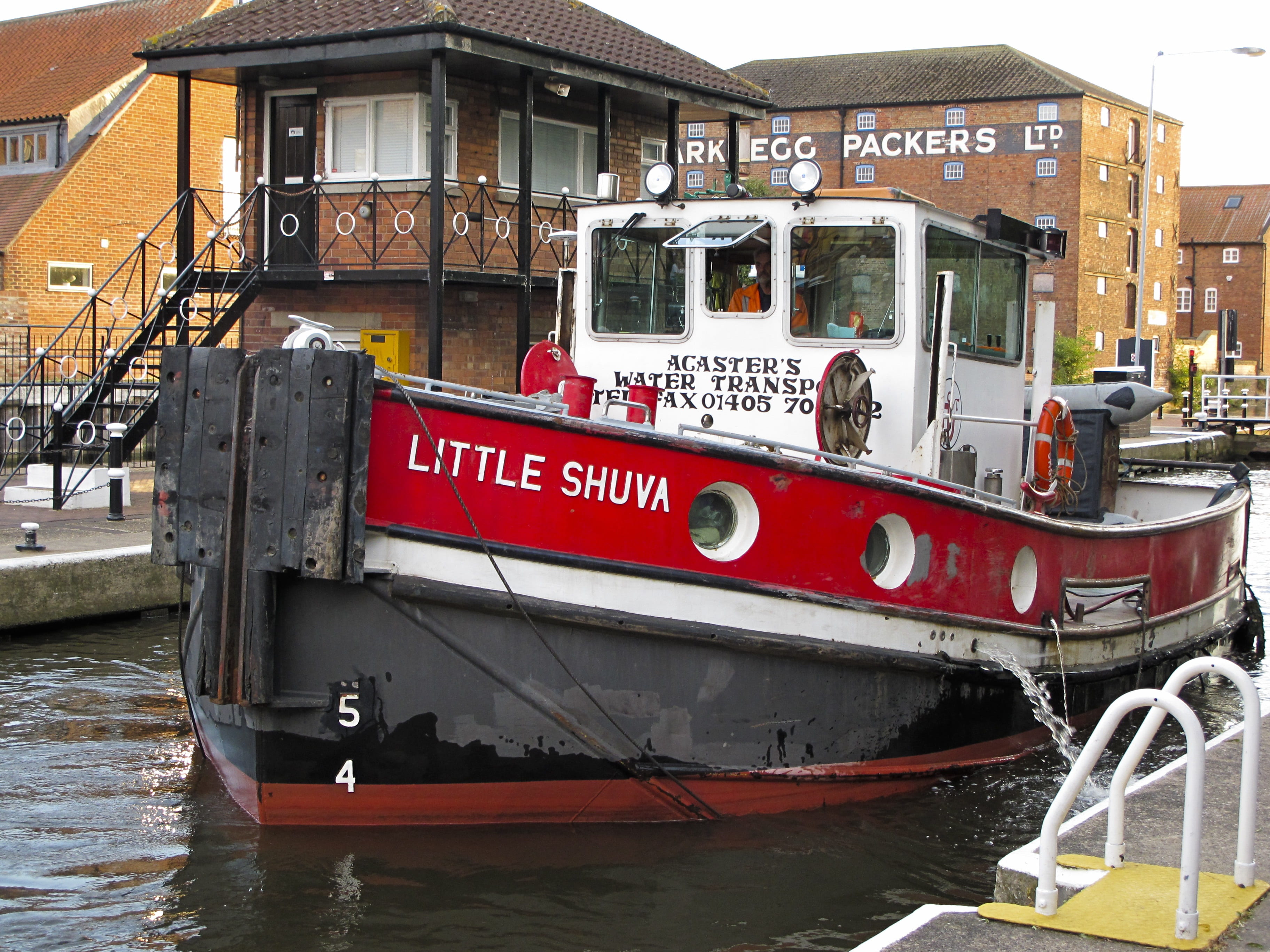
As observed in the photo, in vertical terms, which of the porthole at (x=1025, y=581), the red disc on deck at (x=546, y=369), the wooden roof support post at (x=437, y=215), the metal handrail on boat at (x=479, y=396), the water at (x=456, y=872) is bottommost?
the water at (x=456, y=872)

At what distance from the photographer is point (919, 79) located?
52750 mm

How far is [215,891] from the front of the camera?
5.64 metres

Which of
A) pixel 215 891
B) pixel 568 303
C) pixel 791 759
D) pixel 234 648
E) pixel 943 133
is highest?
pixel 943 133

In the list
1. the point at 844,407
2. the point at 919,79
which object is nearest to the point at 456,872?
the point at 844,407

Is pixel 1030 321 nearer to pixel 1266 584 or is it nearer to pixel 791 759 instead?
pixel 1266 584

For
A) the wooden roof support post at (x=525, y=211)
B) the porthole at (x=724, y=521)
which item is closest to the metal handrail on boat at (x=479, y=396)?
the porthole at (x=724, y=521)

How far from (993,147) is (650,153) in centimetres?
3475

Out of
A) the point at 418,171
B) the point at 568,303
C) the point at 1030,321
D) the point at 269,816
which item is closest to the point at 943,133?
the point at 1030,321

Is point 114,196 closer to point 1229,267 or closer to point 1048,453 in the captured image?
point 1048,453

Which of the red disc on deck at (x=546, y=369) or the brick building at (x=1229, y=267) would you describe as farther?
the brick building at (x=1229, y=267)

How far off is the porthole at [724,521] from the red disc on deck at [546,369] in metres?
1.40

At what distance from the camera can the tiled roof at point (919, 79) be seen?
50844 mm

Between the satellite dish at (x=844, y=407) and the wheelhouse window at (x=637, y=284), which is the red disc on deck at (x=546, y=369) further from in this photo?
the satellite dish at (x=844, y=407)

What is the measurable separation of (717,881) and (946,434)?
9.64ft
